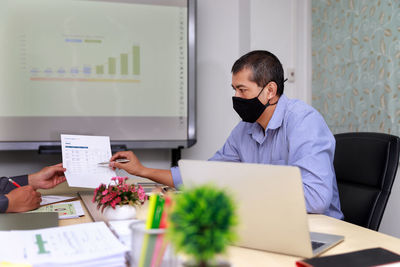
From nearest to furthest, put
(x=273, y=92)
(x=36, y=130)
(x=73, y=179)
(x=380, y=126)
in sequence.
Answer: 1. (x=73, y=179)
2. (x=273, y=92)
3. (x=380, y=126)
4. (x=36, y=130)

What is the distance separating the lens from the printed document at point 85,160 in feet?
4.58

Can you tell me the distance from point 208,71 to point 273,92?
99cm

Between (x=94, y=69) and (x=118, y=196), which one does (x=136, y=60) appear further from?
(x=118, y=196)

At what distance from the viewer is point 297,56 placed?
105 inches

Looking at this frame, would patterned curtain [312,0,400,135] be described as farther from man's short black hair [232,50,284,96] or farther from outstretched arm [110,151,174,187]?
outstretched arm [110,151,174,187]

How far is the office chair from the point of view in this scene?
137cm

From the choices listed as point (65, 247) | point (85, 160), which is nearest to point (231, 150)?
point (85, 160)

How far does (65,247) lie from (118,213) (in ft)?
0.98

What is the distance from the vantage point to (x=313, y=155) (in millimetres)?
1302

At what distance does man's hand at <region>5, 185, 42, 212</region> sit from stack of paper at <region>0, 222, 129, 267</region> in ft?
1.19

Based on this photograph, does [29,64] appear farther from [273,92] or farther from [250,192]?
[250,192]

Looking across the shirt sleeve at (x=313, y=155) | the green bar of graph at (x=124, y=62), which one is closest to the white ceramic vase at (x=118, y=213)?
the shirt sleeve at (x=313, y=155)

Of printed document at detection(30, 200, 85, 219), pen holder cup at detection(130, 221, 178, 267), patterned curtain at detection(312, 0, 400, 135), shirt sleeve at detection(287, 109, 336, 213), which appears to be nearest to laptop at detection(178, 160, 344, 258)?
pen holder cup at detection(130, 221, 178, 267)

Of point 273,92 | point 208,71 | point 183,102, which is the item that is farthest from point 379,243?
point 208,71
